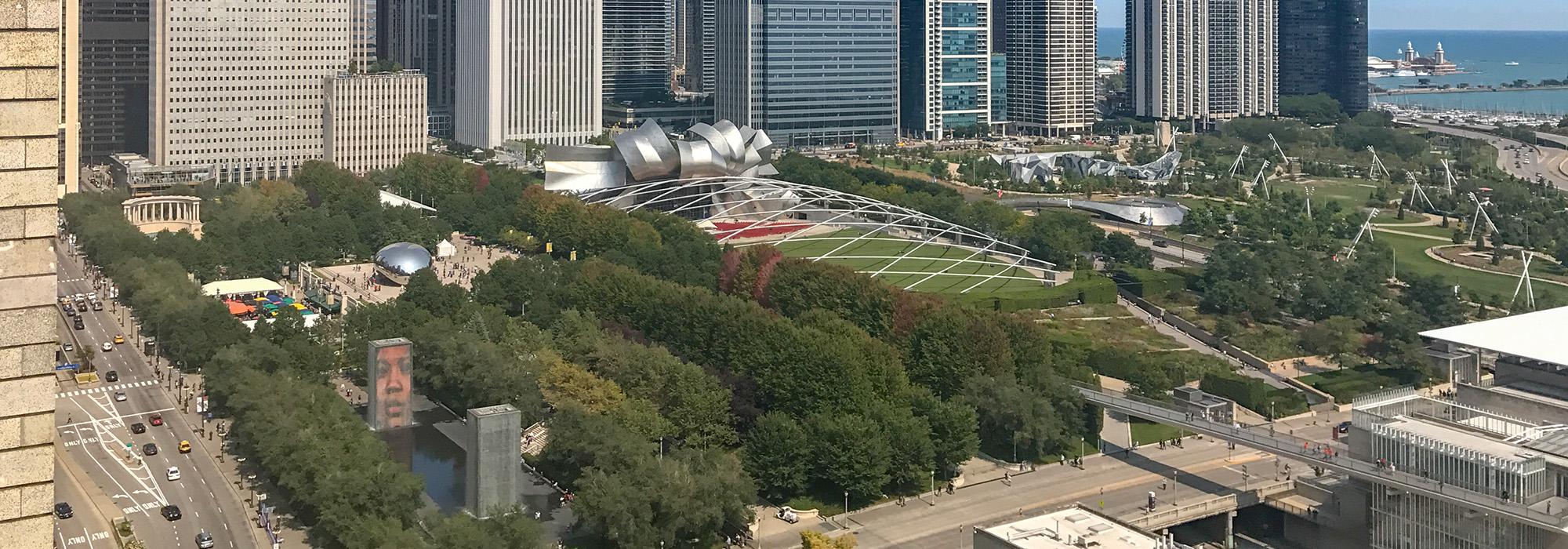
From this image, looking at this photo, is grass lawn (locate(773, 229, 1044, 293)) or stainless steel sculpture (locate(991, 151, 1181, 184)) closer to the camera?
grass lawn (locate(773, 229, 1044, 293))

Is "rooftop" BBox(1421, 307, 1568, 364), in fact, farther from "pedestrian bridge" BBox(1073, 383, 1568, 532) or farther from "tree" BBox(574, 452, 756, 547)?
"tree" BBox(574, 452, 756, 547)

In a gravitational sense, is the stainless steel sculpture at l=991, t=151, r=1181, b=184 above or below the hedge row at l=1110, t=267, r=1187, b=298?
above

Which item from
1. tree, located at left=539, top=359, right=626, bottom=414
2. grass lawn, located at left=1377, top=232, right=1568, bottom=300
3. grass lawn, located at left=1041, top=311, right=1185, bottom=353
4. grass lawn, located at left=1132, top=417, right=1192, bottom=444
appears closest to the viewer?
tree, located at left=539, top=359, right=626, bottom=414

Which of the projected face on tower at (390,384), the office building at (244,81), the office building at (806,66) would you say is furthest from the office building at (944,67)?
the projected face on tower at (390,384)

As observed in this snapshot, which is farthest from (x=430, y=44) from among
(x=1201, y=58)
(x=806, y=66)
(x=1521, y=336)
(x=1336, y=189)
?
(x=1521, y=336)

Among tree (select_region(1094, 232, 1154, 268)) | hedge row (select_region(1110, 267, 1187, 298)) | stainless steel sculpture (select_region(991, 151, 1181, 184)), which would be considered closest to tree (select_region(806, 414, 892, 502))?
hedge row (select_region(1110, 267, 1187, 298))

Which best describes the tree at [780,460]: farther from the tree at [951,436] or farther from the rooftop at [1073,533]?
the rooftop at [1073,533]

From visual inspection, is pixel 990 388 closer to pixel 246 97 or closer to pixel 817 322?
pixel 817 322


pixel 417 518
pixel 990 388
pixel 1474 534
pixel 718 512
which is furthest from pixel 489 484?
pixel 1474 534
